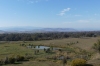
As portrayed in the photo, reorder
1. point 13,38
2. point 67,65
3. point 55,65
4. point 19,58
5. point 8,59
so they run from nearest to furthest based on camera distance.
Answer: point 67,65 → point 55,65 → point 8,59 → point 19,58 → point 13,38

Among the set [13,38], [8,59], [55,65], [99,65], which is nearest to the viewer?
[99,65]

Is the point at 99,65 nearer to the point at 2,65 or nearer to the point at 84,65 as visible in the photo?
the point at 84,65

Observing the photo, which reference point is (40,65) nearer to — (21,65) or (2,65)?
(21,65)

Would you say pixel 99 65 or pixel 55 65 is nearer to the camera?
pixel 99 65

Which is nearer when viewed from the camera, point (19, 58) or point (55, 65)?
point (55, 65)

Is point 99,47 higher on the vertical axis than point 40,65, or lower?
higher

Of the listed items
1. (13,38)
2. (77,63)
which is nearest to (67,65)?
(77,63)

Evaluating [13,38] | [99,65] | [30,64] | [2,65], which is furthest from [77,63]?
[13,38]

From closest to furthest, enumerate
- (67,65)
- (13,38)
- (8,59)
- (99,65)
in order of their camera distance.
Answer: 1. (99,65)
2. (67,65)
3. (8,59)
4. (13,38)

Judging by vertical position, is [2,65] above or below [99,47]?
below
